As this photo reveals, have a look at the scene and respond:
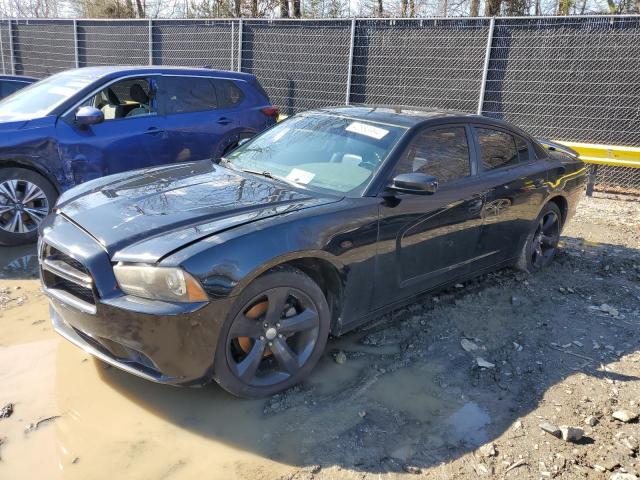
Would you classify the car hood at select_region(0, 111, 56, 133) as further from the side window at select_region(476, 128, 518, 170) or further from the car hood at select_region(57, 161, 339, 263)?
the side window at select_region(476, 128, 518, 170)

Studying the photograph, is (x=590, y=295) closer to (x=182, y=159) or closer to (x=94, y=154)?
(x=182, y=159)

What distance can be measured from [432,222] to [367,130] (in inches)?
32.4

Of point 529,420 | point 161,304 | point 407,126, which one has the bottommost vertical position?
point 529,420

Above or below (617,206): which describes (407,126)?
above

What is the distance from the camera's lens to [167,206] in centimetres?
323

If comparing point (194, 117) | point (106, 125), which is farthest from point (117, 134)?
point (194, 117)

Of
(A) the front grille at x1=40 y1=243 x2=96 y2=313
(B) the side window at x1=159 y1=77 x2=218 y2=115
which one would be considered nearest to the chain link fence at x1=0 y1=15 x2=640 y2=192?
(B) the side window at x1=159 y1=77 x2=218 y2=115

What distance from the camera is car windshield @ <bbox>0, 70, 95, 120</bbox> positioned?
→ 5.62 metres

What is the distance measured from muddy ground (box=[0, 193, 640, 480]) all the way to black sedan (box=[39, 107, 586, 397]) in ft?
0.92

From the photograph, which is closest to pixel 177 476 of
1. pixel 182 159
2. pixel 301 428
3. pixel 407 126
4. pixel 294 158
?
pixel 301 428

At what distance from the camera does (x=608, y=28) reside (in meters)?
8.33

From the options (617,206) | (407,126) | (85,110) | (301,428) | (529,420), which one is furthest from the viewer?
(617,206)

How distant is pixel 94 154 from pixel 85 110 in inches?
17.5

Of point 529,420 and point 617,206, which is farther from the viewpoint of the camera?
point 617,206
